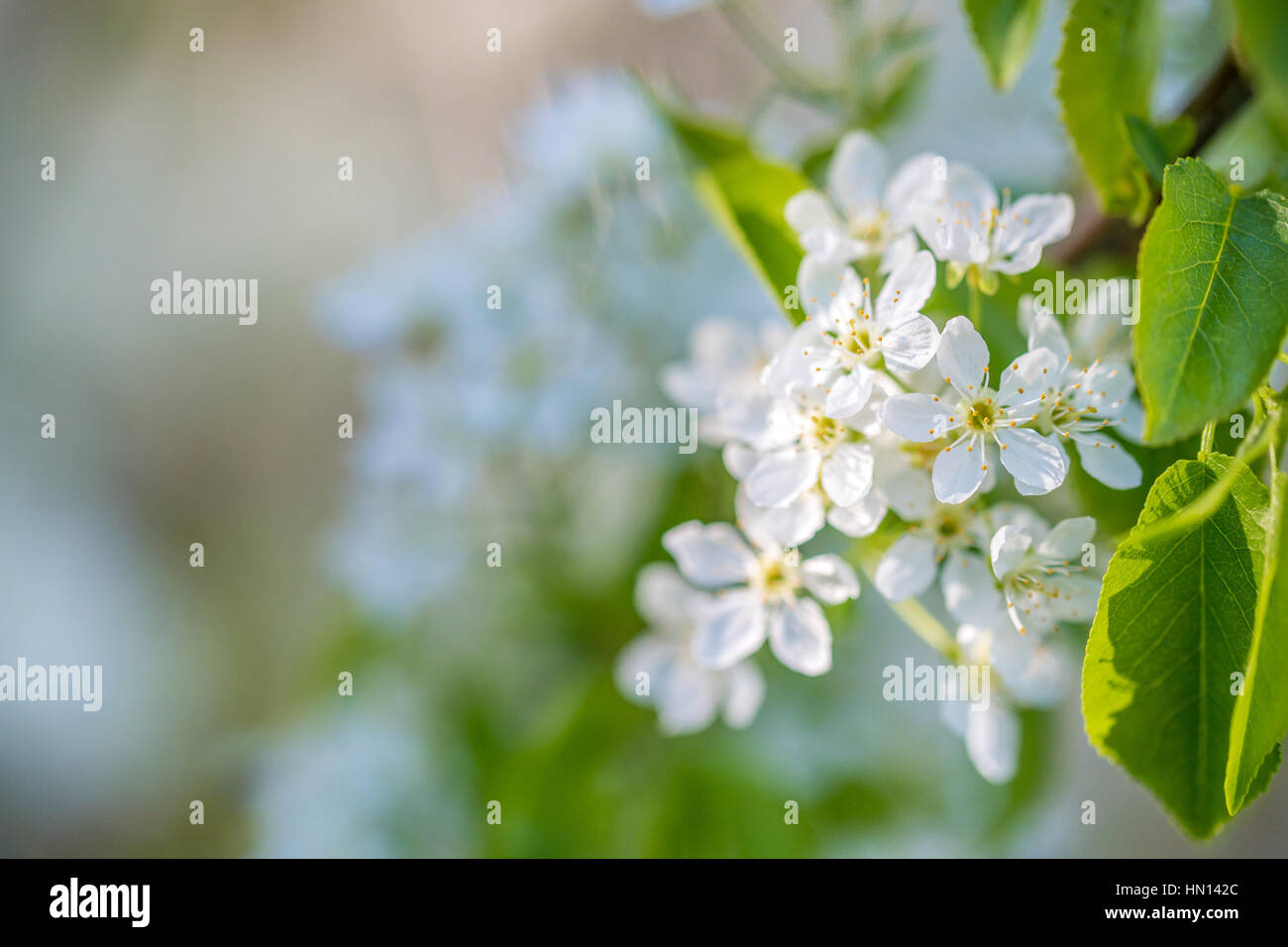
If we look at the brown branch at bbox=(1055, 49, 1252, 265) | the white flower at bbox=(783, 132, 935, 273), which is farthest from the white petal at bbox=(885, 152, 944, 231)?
the brown branch at bbox=(1055, 49, 1252, 265)

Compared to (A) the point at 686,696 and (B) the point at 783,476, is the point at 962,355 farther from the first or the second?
(A) the point at 686,696

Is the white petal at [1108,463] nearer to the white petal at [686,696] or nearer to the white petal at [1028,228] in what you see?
the white petal at [1028,228]

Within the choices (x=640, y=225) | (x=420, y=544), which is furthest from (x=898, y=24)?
(x=420, y=544)

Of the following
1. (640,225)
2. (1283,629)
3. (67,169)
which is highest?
(67,169)

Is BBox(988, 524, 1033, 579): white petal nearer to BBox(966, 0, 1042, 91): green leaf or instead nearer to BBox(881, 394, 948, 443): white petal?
BBox(881, 394, 948, 443): white petal
